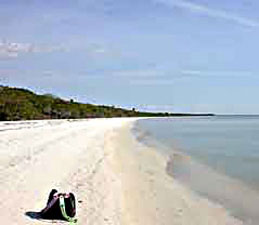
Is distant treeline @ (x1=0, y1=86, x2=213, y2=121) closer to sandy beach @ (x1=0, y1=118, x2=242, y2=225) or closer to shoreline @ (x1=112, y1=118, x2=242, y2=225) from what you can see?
sandy beach @ (x1=0, y1=118, x2=242, y2=225)

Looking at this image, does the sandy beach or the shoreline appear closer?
the sandy beach

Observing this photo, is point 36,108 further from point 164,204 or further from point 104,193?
point 164,204

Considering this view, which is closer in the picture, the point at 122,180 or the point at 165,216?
the point at 165,216

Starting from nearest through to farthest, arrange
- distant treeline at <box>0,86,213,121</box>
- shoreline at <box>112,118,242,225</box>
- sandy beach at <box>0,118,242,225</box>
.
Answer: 1. sandy beach at <box>0,118,242,225</box>
2. shoreline at <box>112,118,242,225</box>
3. distant treeline at <box>0,86,213,121</box>

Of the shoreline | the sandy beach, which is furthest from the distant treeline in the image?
the shoreline

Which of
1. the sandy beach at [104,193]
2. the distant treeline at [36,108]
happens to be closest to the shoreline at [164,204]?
the sandy beach at [104,193]

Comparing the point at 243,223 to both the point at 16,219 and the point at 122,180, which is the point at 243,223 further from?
the point at 122,180

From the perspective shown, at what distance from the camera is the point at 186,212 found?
1150 centimetres

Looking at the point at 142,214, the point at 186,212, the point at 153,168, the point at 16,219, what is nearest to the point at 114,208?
the point at 142,214

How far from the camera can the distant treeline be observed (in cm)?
8331

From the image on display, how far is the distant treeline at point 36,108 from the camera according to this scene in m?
83.3

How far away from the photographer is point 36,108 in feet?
362

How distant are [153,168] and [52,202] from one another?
10761 mm

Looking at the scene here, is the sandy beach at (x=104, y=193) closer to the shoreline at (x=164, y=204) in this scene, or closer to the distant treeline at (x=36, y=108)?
the shoreline at (x=164, y=204)
